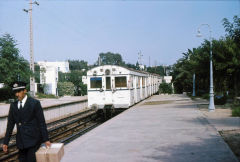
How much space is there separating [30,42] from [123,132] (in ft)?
57.5

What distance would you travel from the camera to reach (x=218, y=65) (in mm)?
16406

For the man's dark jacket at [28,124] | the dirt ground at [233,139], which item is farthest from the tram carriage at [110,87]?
the man's dark jacket at [28,124]

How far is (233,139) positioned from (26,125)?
6173 mm

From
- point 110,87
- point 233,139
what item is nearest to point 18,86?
point 233,139

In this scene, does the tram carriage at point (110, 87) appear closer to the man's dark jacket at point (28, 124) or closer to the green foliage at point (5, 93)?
the man's dark jacket at point (28, 124)

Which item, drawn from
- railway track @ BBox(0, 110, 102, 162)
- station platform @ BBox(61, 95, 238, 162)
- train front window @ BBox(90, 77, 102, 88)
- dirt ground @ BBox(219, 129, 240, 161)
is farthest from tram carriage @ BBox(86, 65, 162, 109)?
dirt ground @ BBox(219, 129, 240, 161)

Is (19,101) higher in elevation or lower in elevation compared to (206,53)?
lower

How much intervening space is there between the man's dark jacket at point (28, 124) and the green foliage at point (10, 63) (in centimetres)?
2094

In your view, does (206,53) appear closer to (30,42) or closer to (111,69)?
(111,69)

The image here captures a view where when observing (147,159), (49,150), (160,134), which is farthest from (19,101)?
(160,134)

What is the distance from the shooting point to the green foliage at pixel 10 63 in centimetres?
2477

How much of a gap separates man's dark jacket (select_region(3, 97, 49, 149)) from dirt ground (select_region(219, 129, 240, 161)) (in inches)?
175

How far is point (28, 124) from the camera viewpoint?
446cm

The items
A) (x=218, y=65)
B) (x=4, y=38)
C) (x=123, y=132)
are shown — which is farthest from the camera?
(x=4, y=38)
